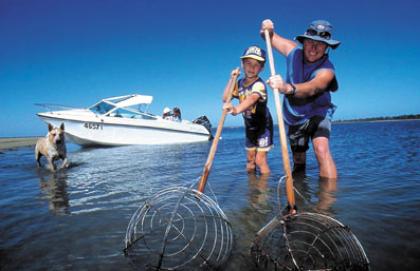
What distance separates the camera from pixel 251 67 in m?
5.71

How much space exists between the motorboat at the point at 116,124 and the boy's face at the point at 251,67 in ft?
50.3

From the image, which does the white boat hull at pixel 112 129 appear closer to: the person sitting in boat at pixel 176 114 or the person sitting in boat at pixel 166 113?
the person sitting in boat at pixel 176 114

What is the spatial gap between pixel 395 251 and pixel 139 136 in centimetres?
1930

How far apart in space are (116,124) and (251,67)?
51.0ft

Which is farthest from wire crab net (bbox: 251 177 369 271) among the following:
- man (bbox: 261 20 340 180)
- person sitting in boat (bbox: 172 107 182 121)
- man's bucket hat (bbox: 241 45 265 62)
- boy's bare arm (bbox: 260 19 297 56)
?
person sitting in boat (bbox: 172 107 182 121)

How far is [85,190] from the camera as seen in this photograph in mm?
5707

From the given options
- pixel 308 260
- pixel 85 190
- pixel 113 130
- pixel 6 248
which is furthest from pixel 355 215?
pixel 113 130

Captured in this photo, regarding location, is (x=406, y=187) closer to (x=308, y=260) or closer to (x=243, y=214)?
(x=243, y=214)

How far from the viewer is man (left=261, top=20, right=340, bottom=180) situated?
4520 mm

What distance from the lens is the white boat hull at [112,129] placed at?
18562mm

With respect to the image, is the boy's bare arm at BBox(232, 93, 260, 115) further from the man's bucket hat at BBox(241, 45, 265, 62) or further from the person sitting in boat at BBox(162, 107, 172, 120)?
the person sitting in boat at BBox(162, 107, 172, 120)

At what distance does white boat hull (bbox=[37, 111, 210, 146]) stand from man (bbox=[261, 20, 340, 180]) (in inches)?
616

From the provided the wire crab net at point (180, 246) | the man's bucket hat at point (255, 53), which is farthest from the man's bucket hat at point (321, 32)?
the wire crab net at point (180, 246)

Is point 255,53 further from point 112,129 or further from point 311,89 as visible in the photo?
point 112,129
